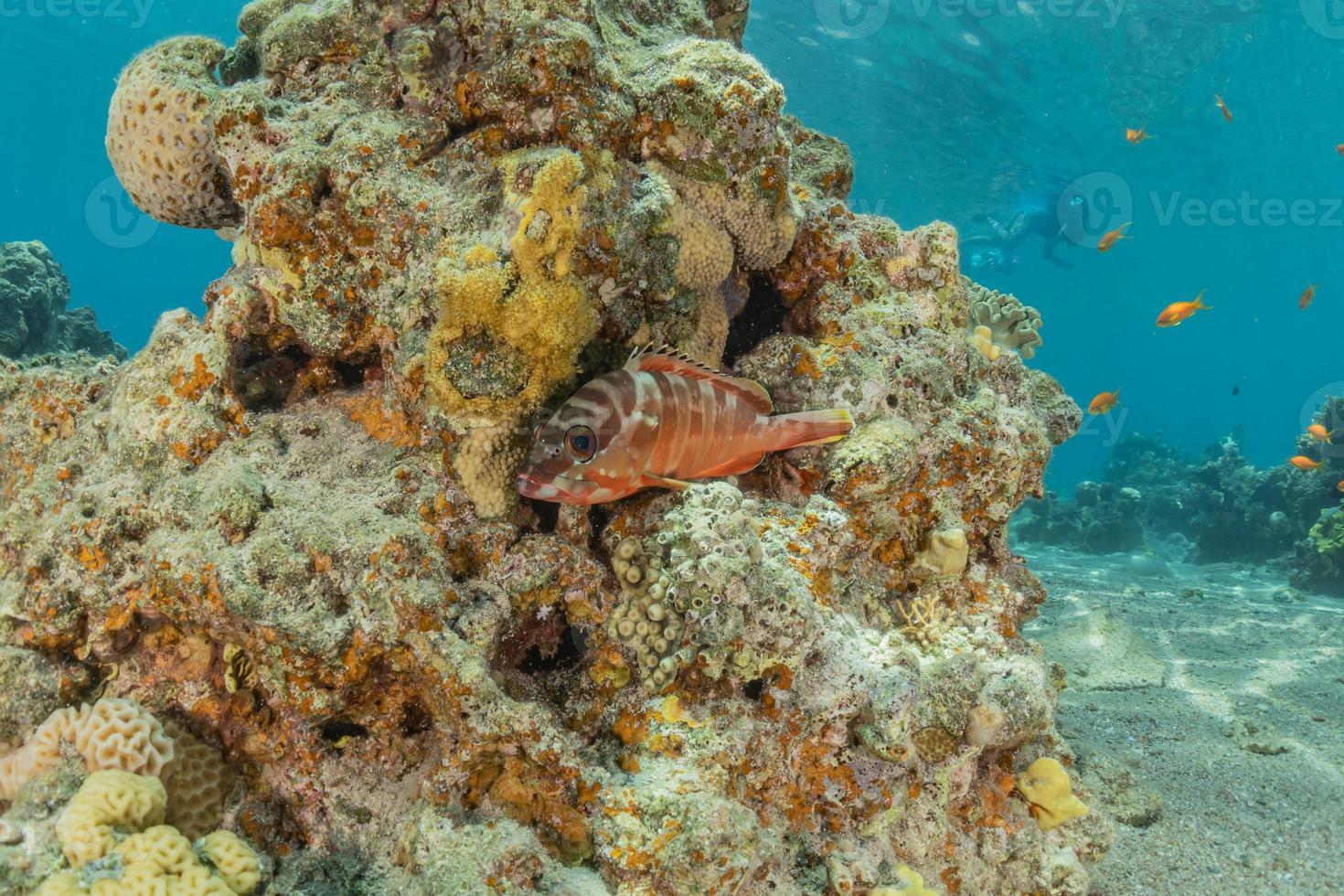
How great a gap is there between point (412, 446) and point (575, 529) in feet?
2.59

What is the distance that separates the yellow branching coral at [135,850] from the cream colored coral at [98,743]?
10 cm

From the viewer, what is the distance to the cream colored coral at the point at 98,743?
258 cm

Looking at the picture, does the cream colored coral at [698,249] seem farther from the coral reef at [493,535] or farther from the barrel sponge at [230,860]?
the barrel sponge at [230,860]

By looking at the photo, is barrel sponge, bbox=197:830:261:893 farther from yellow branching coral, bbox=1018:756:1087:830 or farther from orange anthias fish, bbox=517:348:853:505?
yellow branching coral, bbox=1018:756:1087:830

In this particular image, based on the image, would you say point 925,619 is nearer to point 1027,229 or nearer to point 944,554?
point 944,554

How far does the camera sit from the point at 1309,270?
94250 mm

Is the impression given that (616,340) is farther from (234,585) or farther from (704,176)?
(234,585)

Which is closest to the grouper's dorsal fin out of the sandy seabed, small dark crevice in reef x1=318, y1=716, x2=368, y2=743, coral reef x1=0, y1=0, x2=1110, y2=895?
coral reef x1=0, y1=0, x2=1110, y2=895

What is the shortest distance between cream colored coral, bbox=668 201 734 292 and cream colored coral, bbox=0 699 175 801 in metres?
2.80

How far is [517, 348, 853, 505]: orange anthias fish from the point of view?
268 centimetres

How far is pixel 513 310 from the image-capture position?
9.16 feet

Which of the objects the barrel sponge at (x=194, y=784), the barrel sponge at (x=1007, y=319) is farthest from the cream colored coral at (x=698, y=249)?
the barrel sponge at (x=194, y=784)

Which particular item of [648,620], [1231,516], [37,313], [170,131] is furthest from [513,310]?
[1231,516]

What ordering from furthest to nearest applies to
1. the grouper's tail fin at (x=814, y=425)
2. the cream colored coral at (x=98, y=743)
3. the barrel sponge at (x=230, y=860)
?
the grouper's tail fin at (x=814, y=425), the cream colored coral at (x=98, y=743), the barrel sponge at (x=230, y=860)
